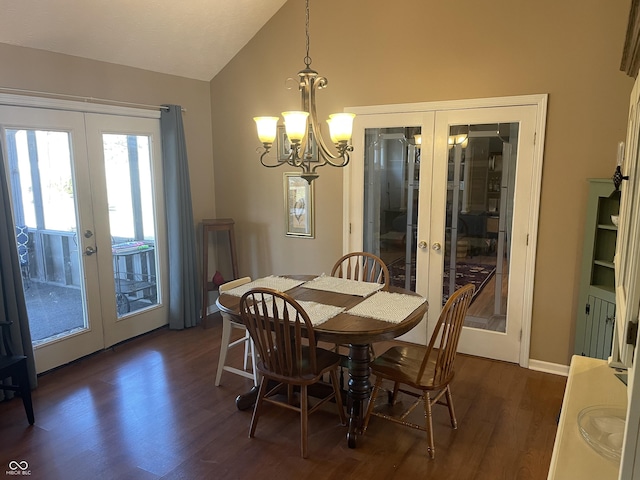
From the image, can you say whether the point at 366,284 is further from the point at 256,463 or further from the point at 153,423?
the point at 153,423

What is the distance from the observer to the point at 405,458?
245 centimetres

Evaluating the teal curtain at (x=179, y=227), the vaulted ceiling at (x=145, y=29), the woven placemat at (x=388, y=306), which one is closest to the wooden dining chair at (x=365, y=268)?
the woven placemat at (x=388, y=306)

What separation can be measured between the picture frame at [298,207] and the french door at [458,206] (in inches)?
16.2

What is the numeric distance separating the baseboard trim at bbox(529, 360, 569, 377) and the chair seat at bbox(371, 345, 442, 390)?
1.19 m

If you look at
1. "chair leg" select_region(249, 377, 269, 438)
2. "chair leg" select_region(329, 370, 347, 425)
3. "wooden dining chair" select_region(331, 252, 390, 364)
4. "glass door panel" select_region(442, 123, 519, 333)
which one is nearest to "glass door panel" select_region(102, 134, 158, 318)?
"wooden dining chair" select_region(331, 252, 390, 364)

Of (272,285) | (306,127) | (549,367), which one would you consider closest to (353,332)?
(272,285)

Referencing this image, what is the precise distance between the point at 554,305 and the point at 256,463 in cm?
241

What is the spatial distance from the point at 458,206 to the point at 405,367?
1.59 m

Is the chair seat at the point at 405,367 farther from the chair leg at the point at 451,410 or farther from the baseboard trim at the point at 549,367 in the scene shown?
the baseboard trim at the point at 549,367

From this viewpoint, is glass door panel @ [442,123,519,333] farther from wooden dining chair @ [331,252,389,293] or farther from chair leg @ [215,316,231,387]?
chair leg @ [215,316,231,387]

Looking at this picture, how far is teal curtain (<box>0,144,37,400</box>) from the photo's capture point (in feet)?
9.68

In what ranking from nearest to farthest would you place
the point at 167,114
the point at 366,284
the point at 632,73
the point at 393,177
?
the point at 632,73
the point at 366,284
the point at 393,177
the point at 167,114

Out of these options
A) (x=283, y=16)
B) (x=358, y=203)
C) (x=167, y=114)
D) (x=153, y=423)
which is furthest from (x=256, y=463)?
(x=283, y=16)

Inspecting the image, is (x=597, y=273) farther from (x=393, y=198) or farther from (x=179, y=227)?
(x=179, y=227)
